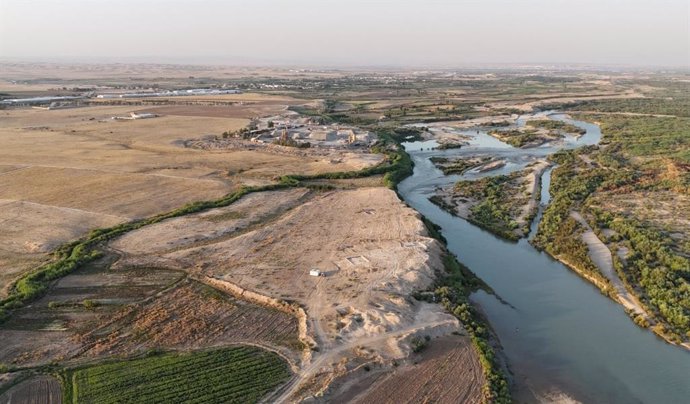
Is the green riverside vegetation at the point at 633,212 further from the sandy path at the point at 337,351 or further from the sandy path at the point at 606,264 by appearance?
the sandy path at the point at 337,351

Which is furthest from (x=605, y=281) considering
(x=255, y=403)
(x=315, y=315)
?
(x=255, y=403)

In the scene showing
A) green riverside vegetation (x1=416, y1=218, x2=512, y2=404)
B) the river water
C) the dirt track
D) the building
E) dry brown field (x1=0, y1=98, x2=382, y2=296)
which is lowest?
the river water

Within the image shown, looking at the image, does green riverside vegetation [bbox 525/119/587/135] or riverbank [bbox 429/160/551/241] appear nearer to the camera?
riverbank [bbox 429/160/551/241]

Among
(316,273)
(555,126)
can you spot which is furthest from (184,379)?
(555,126)

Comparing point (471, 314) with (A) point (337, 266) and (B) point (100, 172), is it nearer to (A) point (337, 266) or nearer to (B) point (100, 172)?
(A) point (337, 266)

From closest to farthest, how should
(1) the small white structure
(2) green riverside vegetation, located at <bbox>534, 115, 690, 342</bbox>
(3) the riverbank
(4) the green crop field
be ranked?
(4) the green crop field < (2) green riverside vegetation, located at <bbox>534, 115, 690, 342</bbox> < (1) the small white structure < (3) the riverbank

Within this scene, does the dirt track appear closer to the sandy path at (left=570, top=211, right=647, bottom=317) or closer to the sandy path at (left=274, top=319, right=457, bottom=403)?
the sandy path at (left=274, top=319, right=457, bottom=403)

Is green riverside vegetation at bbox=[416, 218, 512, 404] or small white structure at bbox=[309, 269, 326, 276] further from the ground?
small white structure at bbox=[309, 269, 326, 276]

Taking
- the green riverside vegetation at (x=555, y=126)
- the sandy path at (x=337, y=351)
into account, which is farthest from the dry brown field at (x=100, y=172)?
the green riverside vegetation at (x=555, y=126)

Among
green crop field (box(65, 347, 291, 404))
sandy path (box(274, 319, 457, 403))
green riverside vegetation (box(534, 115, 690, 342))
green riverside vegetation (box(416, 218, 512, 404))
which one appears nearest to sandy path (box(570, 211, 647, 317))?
green riverside vegetation (box(534, 115, 690, 342))
